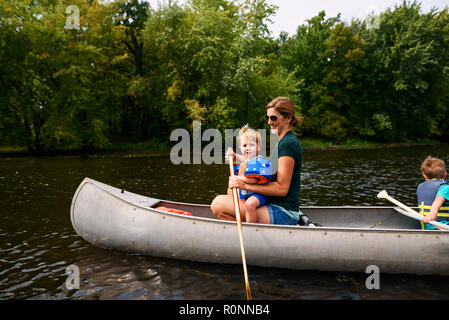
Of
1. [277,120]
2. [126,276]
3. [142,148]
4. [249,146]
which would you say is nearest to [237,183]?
[249,146]

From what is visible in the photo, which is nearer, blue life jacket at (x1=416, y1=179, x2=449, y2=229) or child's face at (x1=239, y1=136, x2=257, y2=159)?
child's face at (x1=239, y1=136, x2=257, y2=159)

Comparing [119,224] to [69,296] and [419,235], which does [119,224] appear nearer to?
[69,296]

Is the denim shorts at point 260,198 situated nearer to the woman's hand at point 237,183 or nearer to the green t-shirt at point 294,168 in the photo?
the green t-shirt at point 294,168

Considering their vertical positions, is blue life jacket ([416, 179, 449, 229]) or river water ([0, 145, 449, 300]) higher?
blue life jacket ([416, 179, 449, 229])

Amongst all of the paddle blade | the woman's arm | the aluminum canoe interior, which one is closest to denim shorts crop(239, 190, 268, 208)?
the woman's arm

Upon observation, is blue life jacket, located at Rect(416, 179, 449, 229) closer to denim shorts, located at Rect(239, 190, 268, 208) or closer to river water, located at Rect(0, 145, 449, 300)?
river water, located at Rect(0, 145, 449, 300)

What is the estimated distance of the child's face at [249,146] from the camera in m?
3.78

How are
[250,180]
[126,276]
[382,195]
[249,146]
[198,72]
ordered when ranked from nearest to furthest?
1. [250,180]
2. [249,146]
3. [126,276]
4. [382,195]
5. [198,72]

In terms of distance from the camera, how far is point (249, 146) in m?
3.80

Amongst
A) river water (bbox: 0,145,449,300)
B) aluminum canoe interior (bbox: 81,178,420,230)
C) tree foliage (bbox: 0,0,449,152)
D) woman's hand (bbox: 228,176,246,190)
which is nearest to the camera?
river water (bbox: 0,145,449,300)

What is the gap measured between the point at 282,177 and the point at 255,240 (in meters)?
0.90

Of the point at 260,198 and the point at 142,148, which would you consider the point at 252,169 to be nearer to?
the point at 260,198

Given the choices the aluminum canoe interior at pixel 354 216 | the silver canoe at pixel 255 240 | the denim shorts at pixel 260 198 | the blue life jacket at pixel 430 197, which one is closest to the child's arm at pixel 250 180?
the denim shorts at pixel 260 198

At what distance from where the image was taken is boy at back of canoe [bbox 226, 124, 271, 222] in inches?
142
